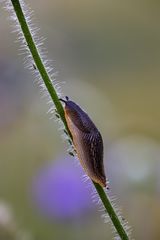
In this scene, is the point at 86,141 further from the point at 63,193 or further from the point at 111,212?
the point at 63,193

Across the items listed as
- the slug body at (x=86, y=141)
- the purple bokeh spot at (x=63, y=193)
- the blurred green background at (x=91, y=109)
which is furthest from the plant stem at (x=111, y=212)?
the purple bokeh spot at (x=63, y=193)

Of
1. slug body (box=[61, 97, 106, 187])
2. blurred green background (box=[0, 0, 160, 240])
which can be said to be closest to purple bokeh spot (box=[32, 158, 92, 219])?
blurred green background (box=[0, 0, 160, 240])

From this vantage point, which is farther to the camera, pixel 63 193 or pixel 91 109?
pixel 91 109

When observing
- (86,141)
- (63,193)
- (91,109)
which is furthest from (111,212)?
(91,109)

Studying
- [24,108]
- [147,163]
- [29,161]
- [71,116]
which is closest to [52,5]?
[24,108]

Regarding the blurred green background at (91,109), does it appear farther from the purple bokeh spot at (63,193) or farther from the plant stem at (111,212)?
the plant stem at (111,212)

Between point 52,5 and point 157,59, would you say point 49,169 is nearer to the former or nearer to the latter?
point 157,59

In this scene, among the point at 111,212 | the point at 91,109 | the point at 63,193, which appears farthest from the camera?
the point at 91,109
